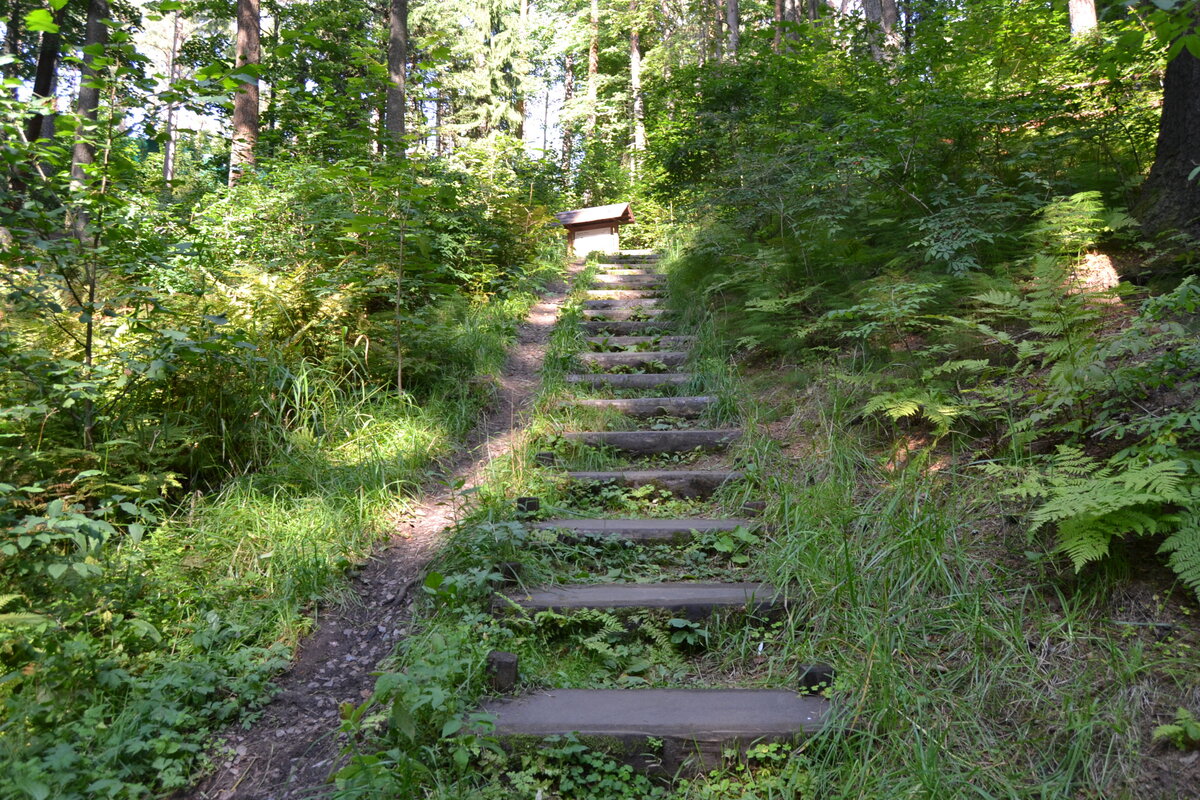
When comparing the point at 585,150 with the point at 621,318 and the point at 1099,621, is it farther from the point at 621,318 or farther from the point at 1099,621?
the point at 1099,621

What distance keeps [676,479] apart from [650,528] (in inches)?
24.9

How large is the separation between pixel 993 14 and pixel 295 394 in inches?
298

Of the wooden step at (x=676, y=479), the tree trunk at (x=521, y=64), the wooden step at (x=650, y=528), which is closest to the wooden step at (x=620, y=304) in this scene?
the wooden step at (x=676, y=479)

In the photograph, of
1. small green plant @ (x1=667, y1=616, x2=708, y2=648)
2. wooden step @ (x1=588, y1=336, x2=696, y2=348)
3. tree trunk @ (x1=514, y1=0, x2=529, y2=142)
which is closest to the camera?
small green plant @ (x1=667, y1=616, x2=708, y2=648)

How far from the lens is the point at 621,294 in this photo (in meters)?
8.46

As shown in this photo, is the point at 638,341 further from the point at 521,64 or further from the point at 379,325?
the point at 521,64

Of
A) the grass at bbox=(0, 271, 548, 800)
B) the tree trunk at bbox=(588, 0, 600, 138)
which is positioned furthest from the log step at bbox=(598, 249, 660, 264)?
the tree trunk at bbox=(588, 0, 600, 138)

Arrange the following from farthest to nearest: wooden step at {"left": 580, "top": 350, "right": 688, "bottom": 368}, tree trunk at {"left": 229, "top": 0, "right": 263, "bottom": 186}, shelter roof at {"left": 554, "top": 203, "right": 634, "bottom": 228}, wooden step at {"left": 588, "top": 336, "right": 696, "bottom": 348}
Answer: shelter roof at {"left": 554, "top": 203, "right": 634, "bottom": 228} → tree trunk at {"left": 229, "top": 0, "right": 263, "bottom": 186} → wooden step at {"left": 588, "top": 336, "right": 696, "bottom": 348} → wooden step at {"left": 580, "top": 350, "right": 688, "bottom": 368}

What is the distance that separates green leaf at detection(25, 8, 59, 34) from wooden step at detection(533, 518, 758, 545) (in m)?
3.14

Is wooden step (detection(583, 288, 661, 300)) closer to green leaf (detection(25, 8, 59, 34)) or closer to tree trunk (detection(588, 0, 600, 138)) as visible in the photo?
green leaf (detection(25, 8, 59, 34))

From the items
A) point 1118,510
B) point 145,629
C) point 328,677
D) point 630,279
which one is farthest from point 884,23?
point 145,629

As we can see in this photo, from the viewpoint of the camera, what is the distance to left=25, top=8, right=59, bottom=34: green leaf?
2.67 metres

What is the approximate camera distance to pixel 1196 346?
273 centimetres

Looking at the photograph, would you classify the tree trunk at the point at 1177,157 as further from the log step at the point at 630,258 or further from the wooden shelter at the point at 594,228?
the wooden shelter at the point at 594,228
